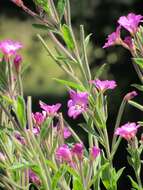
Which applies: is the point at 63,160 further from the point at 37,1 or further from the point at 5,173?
the point at 37,1

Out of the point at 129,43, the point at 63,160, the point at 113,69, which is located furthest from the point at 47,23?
the point at 113,69

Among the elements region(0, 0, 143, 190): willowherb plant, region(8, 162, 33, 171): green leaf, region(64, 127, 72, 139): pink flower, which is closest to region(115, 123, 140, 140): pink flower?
region(0, 0, 143, 190): willowherb plant

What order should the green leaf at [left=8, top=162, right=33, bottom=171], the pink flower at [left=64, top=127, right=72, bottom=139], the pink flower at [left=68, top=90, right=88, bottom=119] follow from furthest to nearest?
the pink flower at [left=64, top=127, right=72, bottom=139], the pink flower at [left=68, top=90, right=88, bottom=119], the green leaf at [left=8, top=162, right=33, bottom=171]

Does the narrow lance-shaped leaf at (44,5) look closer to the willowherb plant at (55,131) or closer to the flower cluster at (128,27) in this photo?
the willowherb plant at (55,131)

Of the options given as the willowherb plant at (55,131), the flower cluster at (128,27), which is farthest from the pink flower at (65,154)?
the flower cluster at (128,27)

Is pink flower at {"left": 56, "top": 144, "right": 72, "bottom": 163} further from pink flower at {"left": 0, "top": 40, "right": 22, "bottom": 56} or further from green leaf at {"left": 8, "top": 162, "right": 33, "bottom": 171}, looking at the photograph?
pink flower at {"left": 0, "top": 40, "right": 22, "bottom": 56}

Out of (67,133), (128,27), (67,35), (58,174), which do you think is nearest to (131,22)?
(128,27)
